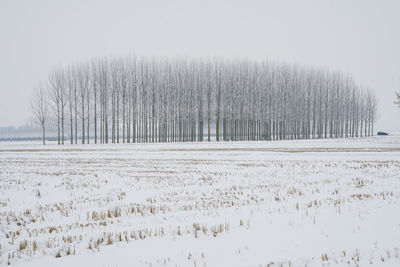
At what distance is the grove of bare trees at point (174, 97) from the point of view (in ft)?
156

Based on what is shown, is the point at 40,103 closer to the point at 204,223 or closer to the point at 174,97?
the point at 174,97

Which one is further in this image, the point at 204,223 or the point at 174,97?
the point at 174,97

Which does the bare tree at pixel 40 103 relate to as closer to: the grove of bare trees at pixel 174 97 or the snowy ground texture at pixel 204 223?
the grove of bare trees at pixel 174 97

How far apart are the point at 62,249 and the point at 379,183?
10650 mm

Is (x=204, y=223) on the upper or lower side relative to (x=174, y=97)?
lower

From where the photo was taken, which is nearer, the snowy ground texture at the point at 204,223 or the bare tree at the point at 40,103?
the snowy ground texture at the point at 204,223

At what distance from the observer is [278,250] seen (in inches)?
167

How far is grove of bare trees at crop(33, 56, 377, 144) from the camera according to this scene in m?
47.5

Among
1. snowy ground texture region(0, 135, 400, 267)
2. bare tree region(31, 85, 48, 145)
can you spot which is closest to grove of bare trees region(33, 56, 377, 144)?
bare tree region(31, 85, 48, 145)

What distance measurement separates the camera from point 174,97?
50188mm

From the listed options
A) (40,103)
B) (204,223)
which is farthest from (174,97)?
(204,223)

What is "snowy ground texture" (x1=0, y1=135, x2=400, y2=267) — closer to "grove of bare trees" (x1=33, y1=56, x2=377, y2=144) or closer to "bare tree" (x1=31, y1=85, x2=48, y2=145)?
"grove of bare trees" (x1=33, y1=56, x2=377, y2=144)

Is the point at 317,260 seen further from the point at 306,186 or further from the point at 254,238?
the point at 306,186

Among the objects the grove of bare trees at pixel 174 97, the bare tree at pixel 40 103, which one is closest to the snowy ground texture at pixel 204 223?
the grove of bare trees at pixel 174 97
